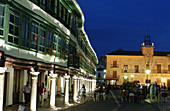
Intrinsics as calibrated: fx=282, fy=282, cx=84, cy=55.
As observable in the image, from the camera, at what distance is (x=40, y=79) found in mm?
24000

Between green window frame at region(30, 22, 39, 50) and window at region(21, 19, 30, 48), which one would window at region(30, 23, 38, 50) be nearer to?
green window frame at region(30, 22, 39, 50)

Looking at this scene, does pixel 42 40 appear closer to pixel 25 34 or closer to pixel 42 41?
pixel 42 41

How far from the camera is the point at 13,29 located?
543 inches

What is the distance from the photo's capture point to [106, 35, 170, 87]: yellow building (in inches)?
3027

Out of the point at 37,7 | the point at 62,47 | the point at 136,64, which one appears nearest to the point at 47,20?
the point at 37,7

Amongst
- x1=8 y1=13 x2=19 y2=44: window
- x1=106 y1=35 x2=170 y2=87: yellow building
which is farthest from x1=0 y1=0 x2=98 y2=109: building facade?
x1=106 y1=35 x2=170 y2=87: yellow building

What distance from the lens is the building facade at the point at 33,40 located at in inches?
512

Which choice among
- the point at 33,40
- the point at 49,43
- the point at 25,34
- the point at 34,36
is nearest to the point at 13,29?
the point at 25,34

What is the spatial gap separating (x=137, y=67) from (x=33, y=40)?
63459mm

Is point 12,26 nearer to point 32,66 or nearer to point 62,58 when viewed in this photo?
point 32,66

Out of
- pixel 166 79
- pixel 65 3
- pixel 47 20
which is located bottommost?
pixel 166 79

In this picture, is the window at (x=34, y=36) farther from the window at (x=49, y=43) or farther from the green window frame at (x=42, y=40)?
the window at (x=49, y=43)

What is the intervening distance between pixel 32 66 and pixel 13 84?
4.46 meters

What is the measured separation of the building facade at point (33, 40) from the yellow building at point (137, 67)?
4985 cm
